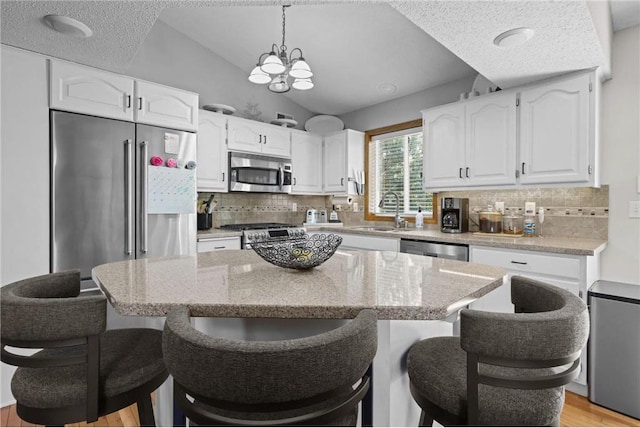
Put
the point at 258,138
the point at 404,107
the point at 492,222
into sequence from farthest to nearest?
the point at 404,107
the point at 258,138
the point at 492,222

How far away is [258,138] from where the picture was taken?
3732 mm

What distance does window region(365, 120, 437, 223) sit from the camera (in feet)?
12.5

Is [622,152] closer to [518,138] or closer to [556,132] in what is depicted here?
[556,132]

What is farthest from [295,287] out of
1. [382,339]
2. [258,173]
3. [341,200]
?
[341,200]

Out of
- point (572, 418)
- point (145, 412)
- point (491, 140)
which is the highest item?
point (491, 140)

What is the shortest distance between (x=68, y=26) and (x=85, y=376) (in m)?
1.91

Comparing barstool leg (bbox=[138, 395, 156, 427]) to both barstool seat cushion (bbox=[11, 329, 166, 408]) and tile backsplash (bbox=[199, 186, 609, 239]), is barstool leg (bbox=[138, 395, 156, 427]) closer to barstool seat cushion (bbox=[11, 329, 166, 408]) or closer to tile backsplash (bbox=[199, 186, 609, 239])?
barstool seat cushion (bbox=[11, 329, 166, 408])

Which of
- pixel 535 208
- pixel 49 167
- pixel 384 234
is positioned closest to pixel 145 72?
pixel 49 167

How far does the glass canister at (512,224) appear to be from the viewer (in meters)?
2.85

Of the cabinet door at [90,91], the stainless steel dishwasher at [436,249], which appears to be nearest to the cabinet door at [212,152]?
the cabinet door at [90,91]

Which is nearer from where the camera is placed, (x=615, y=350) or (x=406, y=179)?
(x=615, y=350)

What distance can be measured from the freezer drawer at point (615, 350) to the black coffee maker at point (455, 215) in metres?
1.12

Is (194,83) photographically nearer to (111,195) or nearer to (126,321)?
(111,195)

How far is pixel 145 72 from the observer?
10.6ft
